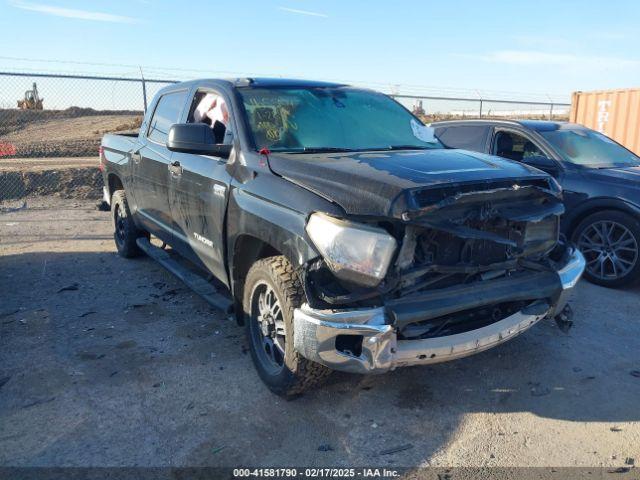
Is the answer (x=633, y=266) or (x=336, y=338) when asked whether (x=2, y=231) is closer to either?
(x=336, y=338)

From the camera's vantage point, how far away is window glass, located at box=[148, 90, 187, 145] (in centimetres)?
479

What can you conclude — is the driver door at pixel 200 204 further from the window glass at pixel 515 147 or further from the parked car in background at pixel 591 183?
the window glass at pixel 515 147

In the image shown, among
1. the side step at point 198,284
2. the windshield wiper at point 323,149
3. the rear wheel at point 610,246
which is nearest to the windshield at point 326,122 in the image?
the windshield wiper at point 323,149

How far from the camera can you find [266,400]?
3.30m

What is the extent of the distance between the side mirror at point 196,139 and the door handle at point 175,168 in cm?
65

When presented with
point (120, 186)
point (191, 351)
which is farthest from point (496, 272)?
point (120, 186)

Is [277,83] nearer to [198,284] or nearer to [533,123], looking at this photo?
[198,284]

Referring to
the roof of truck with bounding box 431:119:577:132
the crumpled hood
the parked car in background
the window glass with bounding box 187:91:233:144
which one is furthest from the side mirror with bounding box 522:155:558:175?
the window glass with bounding box 187:91:233:144

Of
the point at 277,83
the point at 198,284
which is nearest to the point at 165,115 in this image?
the point at 277,83

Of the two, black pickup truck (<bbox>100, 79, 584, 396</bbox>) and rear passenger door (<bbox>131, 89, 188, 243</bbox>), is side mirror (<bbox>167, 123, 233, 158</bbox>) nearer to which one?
black pickup truck (<bbox>100, 79, 584, 396</bbox>)

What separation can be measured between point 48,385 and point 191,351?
3.19ft

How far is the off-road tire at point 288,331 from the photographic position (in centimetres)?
298

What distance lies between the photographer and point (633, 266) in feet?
17.4

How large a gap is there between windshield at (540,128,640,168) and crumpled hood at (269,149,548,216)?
2.94m
